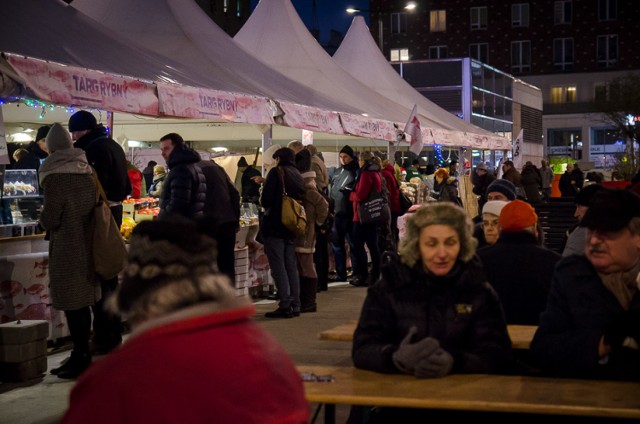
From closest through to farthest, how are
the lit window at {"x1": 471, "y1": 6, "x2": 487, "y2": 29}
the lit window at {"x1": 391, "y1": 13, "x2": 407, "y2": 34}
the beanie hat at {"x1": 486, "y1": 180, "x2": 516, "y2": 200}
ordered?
the beanie hat at {"x1": 486, "y1": 180, "x2": 516, "y2": 200}, the lit window at {"x1": 471, "y1": 6, "x2": 487, "y2": 29}, the lit window at {"x1": 391, "y1": 13, "x2": 407, "y2": 34}

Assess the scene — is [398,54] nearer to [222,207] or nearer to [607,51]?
[607,51]

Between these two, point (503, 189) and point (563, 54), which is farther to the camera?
point (563, 54)

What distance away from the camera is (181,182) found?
9773mm

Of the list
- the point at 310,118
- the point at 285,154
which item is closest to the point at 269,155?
the point at 285,154

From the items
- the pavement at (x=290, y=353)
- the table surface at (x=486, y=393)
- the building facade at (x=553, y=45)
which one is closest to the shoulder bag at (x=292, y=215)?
the pavement at (x=290, y=353)

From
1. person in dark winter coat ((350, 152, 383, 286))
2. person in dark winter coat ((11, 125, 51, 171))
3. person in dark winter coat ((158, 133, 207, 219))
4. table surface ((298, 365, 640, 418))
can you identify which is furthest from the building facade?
table surface ((298, 365, 640, 418))

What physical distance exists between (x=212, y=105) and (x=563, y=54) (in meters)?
67.8

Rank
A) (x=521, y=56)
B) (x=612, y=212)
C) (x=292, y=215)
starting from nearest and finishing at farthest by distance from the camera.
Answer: (x=612, y=212)
(x=292, y=215)
(x=521, y=56)

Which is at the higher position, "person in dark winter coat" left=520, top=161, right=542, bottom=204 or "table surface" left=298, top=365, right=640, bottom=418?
"person in dark winter coat" left=520, top=161, right=542, bottom=204

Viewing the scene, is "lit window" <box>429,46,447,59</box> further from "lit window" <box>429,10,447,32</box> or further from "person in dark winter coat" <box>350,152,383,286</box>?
"person in dark winter coat" <box>350,152,383,286</box>

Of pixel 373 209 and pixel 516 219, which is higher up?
pixel 516 219

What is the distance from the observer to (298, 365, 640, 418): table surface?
390 centimetres

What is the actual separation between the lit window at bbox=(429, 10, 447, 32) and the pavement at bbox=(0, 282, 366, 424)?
2540 inches

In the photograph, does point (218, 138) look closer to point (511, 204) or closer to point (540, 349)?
point (511, 204)
